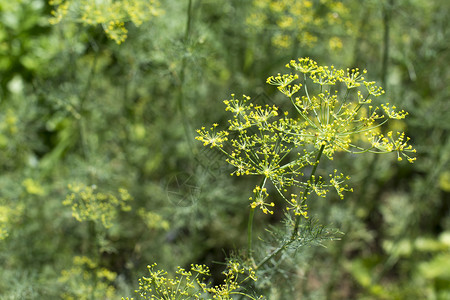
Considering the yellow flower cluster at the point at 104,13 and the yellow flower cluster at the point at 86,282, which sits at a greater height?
the yellow flower cluster at the point at 104,13

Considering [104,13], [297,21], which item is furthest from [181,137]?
[104,13]

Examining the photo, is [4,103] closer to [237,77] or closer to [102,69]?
[102,69]

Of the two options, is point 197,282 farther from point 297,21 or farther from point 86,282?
point 297,21

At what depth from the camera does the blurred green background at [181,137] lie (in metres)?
2.76

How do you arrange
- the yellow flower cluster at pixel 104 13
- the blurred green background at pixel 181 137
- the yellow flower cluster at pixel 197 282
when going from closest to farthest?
the yellow flower cluster at pixel 197 282, the yellow flower cluster at pixel 104 13, the blurred green background at pixel 181 137

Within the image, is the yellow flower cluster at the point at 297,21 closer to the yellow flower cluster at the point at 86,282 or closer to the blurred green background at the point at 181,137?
the blurred green background at the point at 181,137


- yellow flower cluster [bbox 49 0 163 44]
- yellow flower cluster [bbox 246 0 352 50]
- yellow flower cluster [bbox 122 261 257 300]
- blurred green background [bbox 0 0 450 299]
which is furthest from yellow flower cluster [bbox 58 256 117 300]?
yellow flower cluster [bbox 246 0 352 50]

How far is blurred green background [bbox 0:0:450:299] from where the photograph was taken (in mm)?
2764

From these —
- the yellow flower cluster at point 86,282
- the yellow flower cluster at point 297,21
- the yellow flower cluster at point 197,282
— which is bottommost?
the yellow flower cluster at point 86,282

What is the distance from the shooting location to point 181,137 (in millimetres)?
3701

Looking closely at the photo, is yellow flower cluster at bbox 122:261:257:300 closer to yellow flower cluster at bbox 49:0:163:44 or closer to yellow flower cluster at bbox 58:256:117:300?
yellow flower cluster at bbox 58:256:117:300

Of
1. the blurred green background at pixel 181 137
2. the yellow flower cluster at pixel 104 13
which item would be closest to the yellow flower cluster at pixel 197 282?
the blurred green background at pixel 181 137

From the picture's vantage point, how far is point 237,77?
342cm

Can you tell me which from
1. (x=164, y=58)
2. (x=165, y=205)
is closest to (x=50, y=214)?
(x=165, y=205)
